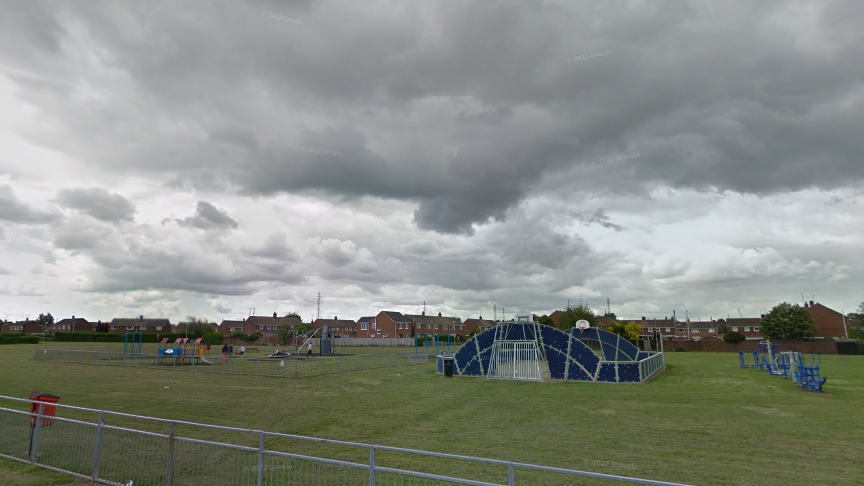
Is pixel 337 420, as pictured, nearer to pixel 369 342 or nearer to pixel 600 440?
pixel 600 440

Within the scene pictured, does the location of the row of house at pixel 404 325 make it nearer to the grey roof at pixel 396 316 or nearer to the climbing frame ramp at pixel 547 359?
the grey roof at pixel 396 316

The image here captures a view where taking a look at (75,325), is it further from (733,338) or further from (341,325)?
(733,338)

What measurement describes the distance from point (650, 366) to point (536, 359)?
846 centimetres

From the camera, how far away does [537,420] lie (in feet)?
48.7

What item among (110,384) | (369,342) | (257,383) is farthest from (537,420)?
(369,342)

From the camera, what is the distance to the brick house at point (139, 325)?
111375mm

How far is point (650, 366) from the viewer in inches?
1164

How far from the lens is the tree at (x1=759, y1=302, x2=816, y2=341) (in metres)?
62.7

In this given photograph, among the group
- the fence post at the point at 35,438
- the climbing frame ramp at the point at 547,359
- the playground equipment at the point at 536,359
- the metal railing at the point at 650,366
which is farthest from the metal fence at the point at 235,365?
the metal railing at the point at 650,366

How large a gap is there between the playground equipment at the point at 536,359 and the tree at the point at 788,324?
4768cm

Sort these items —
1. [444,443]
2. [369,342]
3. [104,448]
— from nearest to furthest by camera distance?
[104,448] → [444,443] → [369,342]

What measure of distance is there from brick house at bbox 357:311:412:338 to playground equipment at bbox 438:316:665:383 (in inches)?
2740

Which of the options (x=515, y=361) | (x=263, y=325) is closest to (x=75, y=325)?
(x=263, y=325)

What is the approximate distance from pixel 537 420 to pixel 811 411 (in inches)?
427
